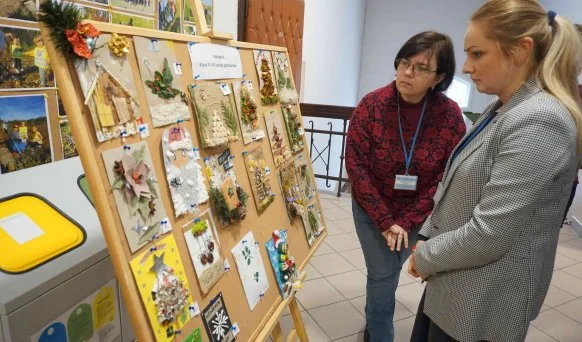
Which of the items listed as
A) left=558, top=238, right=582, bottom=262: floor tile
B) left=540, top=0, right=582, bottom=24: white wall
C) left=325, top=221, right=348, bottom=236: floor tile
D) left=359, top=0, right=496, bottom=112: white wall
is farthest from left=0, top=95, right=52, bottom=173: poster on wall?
left=359, top=0, right=496, bottom=112: white wall

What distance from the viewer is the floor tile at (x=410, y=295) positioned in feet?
7.74

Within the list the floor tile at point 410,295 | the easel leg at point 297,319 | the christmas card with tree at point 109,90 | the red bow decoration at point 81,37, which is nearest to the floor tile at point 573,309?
the floor tile at point 410,295

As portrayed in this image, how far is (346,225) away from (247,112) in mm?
2384

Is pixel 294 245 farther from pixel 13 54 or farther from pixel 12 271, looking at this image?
pixel 13 54

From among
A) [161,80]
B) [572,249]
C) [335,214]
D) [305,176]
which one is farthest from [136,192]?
[572,249]

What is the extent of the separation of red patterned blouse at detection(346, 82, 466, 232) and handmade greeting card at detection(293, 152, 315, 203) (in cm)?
19

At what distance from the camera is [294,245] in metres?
1.44

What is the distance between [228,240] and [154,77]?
0.47 metres

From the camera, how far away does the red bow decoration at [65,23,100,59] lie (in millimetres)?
693

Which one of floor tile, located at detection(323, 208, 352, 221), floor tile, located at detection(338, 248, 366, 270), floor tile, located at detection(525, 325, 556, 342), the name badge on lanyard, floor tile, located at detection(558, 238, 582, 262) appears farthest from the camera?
floor tile, located at detection(323, 208, 352, 221)

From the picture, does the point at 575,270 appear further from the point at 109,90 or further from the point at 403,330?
the point at 109,90

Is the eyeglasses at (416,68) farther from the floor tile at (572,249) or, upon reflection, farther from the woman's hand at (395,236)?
the floor tile at (572,249)

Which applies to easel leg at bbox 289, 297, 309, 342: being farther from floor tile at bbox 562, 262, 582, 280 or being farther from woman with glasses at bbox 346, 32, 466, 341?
floor tile at bbox 562, 262, 582, 280

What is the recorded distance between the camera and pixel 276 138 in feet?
4.74
